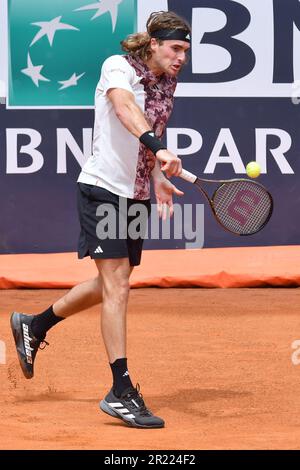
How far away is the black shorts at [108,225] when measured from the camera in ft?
16.1

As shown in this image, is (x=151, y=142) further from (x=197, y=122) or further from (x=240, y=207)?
(x=197, y=122)

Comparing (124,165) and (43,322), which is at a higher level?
(124,165)

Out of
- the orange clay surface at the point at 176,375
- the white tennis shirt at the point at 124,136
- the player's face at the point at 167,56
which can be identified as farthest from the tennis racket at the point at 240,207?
the orange clay surface at the point at 176,375

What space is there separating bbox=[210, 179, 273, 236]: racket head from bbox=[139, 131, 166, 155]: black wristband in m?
0.59

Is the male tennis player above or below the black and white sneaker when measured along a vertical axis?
above

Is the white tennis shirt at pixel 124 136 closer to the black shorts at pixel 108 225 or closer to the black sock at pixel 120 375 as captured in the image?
the black shorts at pixel 108 225

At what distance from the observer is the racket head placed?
5.24m

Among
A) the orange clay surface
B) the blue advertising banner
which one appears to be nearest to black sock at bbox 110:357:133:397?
the orange clay surface

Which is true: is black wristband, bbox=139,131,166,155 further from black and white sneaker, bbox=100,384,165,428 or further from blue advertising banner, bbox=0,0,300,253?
blue advertising banner, bbox=0,0,300,253

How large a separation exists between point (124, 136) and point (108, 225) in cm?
41

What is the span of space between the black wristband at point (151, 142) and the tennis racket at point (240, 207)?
21.1 inches

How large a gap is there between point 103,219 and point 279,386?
1.28 meters

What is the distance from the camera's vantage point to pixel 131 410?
4789 millimetres

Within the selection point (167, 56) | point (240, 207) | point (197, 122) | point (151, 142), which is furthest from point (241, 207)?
point (197, 122)
